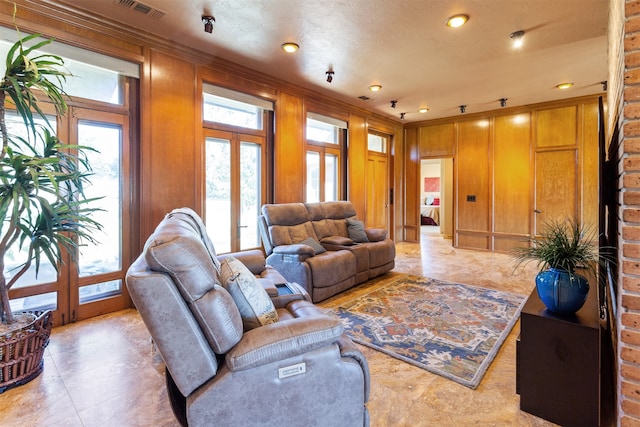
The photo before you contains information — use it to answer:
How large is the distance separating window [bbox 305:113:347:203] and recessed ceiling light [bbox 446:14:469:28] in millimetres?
2690

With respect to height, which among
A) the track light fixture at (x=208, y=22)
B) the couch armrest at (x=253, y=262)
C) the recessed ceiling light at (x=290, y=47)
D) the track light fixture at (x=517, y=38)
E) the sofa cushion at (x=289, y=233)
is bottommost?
the couch armrest at (x=253, y=262)

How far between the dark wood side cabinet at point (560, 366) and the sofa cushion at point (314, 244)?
8.32 ft

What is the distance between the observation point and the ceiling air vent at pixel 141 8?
111 inches

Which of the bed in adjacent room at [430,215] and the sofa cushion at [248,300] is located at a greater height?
the bed in adjacent room at [430,215]

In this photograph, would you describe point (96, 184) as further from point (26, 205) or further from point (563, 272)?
point (563, 272)

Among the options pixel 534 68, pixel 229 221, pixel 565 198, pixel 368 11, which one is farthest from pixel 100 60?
pixel 565 198

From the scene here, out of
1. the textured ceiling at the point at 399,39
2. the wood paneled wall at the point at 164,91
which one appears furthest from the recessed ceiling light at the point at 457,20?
the wood paneled wall at the point at 164,91

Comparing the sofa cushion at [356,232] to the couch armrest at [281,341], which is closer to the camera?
the couch armrest at [281,341]

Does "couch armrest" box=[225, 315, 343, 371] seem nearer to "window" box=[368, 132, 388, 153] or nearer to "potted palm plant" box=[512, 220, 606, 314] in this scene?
"potted palm plant" box=[512, 220, 606, 314]

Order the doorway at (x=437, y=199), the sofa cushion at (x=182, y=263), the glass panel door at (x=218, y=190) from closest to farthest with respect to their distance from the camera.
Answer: the sofa cushion at (x=182, y=263) → the glass panel door at (x=218, y=190) → the doorway at (x=437, y=199)

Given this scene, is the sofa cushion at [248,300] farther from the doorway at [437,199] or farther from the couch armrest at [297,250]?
the doorway at [437,199]

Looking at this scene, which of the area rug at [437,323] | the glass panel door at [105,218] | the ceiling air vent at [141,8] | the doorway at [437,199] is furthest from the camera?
the doorway at [437,199]

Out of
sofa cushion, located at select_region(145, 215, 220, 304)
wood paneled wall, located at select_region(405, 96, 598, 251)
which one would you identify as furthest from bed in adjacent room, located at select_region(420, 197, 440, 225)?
sofa cushion, located at select_region(145, 215, 220, 304)

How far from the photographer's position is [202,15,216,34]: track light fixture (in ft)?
9.95
